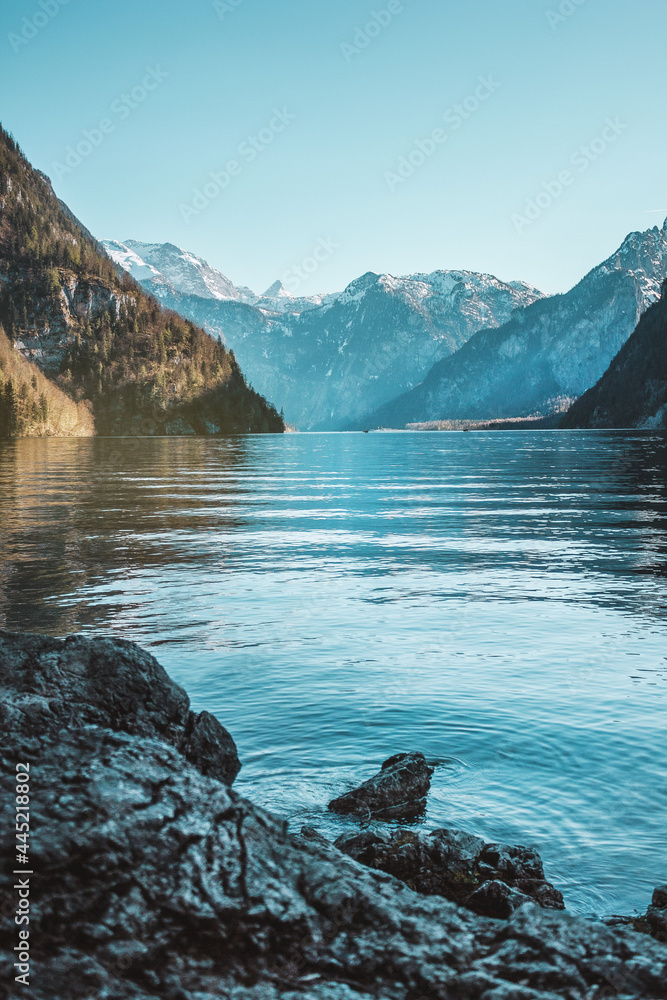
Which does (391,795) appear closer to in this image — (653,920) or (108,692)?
(653,920)

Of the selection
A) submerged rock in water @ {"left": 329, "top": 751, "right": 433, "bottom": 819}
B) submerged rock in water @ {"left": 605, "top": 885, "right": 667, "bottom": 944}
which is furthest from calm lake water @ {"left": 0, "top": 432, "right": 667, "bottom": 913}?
submerged rock in water @ {"left": 605, "top": 885, "right": 667, "bottom": 944}

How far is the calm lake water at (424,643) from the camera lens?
32.8 feet

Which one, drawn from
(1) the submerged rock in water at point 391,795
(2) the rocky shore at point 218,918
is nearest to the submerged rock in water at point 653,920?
(2) the rocky shore at point 218,918

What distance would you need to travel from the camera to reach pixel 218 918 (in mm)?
5020

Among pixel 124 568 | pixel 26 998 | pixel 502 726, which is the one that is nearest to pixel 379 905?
pixel 26 998

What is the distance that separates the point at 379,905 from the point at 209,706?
8335 millimetres

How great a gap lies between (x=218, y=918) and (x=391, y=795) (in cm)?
525

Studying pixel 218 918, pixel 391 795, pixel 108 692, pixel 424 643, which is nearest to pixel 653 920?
pixel 391 795

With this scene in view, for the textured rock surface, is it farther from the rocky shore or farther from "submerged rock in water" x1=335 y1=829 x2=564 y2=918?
"submerged rock in water" x1=335 y1=829 x2=564 y2=918

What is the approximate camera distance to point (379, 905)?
18.0 ft

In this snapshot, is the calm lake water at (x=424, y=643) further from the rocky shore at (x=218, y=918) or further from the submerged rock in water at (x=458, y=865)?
the rocky shore at (x=218, y=918)

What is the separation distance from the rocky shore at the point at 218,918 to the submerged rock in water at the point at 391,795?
3.59 meters

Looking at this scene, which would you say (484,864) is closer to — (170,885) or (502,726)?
(170,885)

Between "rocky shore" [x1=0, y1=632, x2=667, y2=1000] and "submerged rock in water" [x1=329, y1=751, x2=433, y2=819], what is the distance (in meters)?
3.59
